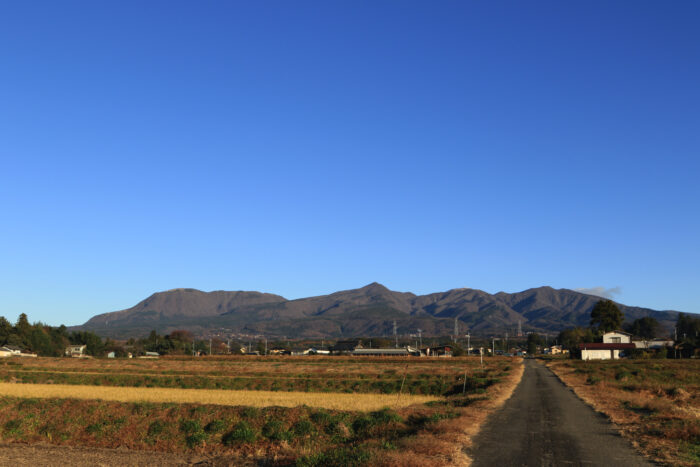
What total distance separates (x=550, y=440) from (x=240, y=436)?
13878 mm

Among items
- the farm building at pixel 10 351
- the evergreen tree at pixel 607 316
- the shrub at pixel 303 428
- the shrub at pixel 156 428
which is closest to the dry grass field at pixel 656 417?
the shrub at pixel 303 428

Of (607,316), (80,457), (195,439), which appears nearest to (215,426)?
(195,439)

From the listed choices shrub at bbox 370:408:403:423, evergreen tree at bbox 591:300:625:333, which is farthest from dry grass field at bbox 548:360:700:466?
evergreen tree at bbox 591:300:625:333

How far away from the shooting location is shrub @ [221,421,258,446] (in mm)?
27156

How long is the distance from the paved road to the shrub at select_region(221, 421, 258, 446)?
1066 centimetres

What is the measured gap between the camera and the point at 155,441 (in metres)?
28.4

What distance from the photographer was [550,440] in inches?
863

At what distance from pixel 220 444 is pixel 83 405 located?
11046mm

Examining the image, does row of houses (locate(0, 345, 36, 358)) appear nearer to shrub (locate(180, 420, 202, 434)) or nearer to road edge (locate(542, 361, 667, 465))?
shrub (locate(180, 420, 202, 434))

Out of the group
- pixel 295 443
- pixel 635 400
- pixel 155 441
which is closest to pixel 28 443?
pixel 155 441

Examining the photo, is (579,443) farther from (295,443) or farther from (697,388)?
(697,388)

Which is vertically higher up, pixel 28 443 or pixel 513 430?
pixel 513 430

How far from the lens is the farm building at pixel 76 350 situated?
178m

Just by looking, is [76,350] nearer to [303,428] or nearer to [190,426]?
[190,426]
